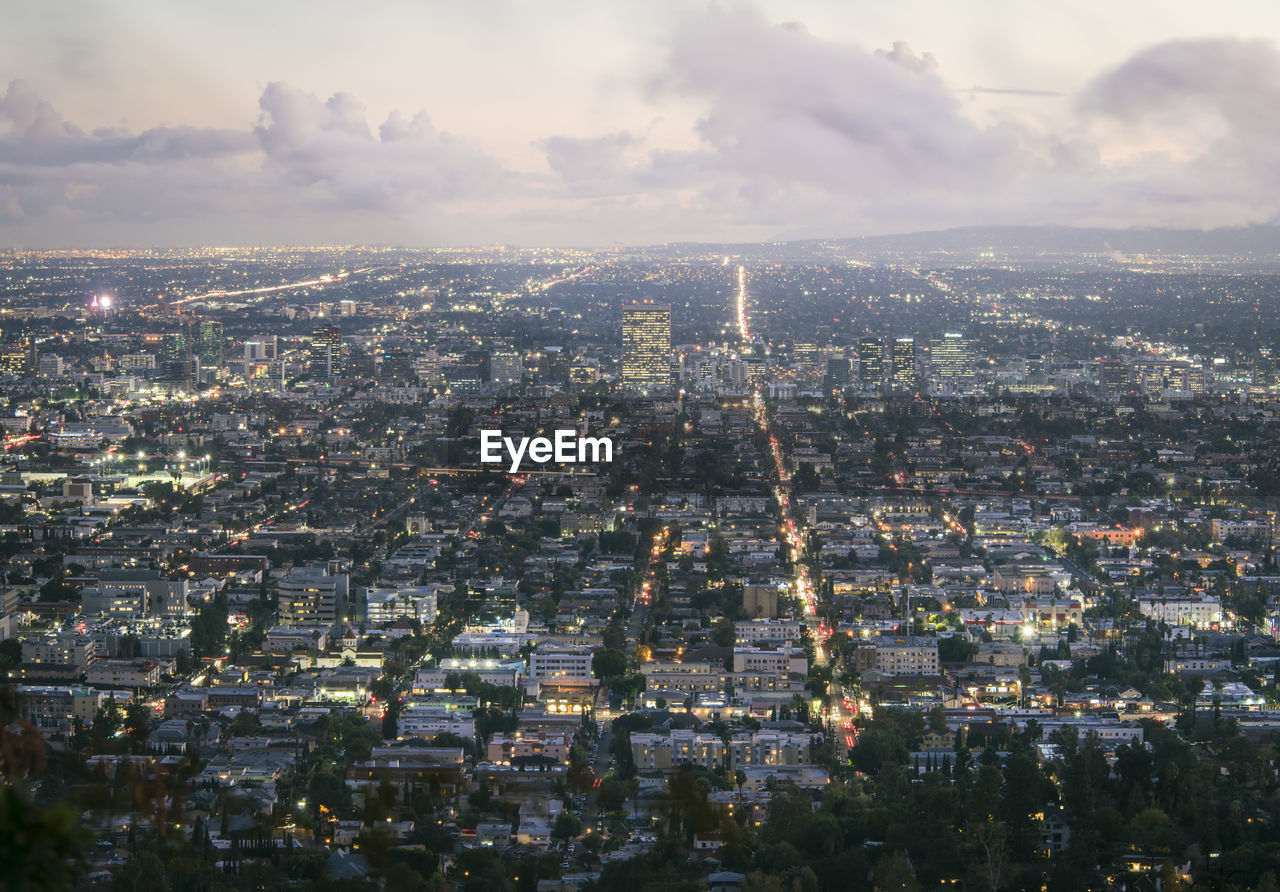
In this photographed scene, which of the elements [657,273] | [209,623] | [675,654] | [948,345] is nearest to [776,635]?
[675,654]

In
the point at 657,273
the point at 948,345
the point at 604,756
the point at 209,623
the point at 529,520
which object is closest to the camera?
the point at 604,756

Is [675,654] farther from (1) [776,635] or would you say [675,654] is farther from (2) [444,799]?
(2) [444,799]

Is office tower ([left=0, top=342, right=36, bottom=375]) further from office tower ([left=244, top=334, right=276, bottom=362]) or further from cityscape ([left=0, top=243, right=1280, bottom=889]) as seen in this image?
office tower ([left=244, top=334, right=276, bottom=362])

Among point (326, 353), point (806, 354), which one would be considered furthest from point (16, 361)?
point (806, 354)

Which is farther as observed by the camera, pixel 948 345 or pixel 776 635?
pixel 948 345

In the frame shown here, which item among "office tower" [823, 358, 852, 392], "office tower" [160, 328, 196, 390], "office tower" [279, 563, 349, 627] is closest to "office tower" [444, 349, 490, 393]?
"office tower" [160, 328, 196, 390]

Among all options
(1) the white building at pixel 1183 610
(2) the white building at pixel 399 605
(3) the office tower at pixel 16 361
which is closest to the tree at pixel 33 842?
(2) the white building at pixel 399 605

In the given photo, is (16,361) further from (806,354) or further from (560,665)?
(560,665)

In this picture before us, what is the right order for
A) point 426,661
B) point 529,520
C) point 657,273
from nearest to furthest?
point 426,661 → point 529,520 → point 657,273
